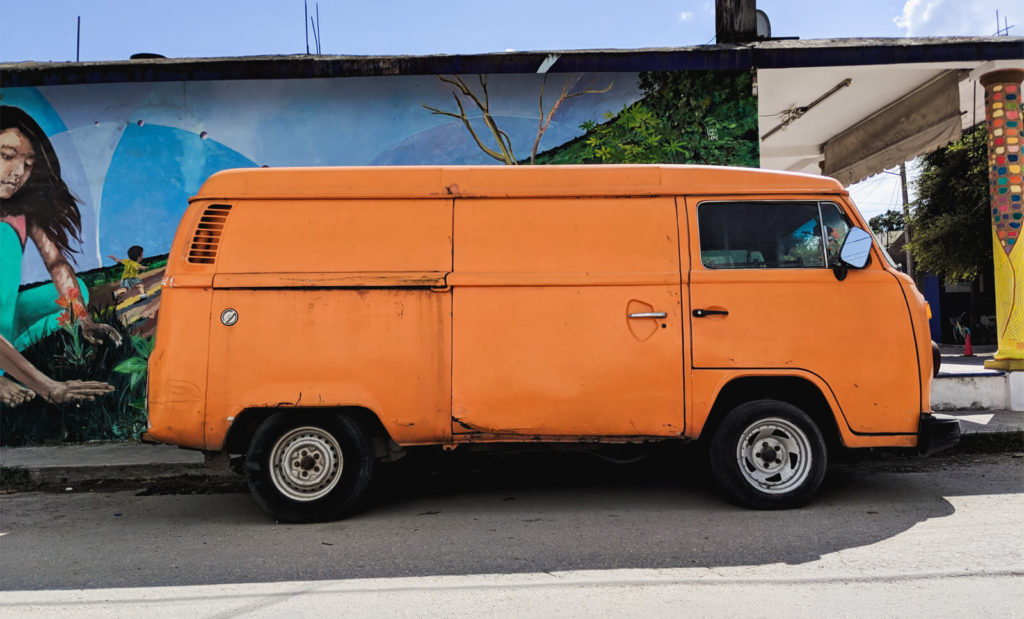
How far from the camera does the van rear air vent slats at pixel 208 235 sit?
524cm

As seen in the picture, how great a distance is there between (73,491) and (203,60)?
207 inches

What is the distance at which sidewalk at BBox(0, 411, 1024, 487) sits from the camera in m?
7.13

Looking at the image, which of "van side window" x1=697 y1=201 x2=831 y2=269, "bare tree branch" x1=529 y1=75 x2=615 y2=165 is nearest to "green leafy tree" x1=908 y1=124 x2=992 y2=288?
"bare tree branch" x1=529 y1=75 x2=615 y2=165

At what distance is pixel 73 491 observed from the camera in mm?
6777

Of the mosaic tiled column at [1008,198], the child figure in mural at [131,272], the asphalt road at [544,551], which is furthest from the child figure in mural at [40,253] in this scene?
the mosaic tiled column at [1008,198]

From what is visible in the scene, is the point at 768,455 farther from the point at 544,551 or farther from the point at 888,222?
the point at 888,222

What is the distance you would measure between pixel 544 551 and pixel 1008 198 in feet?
26.9

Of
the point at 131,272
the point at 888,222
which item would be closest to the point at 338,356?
the point at 131,272

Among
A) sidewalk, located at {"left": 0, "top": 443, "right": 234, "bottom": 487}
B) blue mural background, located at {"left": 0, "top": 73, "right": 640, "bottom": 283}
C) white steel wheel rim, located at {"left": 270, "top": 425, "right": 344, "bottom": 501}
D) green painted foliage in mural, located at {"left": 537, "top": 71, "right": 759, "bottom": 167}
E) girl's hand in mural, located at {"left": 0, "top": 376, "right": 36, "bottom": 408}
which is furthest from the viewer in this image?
green painted foliage in mural, located at {"left": 537, "top": 71, "right": 759, "bottom": 167}

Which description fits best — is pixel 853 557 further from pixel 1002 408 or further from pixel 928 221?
pixel 928 221

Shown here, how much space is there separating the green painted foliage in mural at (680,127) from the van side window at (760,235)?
407 cm

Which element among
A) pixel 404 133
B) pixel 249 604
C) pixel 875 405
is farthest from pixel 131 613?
pixel 404 133

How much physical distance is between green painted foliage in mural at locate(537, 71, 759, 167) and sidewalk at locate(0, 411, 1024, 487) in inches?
162

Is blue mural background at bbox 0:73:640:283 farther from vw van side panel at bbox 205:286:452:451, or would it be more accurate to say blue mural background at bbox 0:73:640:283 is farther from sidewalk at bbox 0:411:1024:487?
vw van side panel at bbox 205:286:452:451
